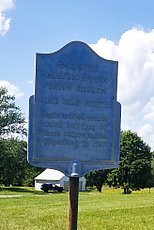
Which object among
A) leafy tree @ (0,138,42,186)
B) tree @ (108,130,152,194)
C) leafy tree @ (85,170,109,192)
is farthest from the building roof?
leafy tree @ (0,138,42,186)

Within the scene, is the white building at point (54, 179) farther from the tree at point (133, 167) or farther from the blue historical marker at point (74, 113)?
the blue historical marker at point (74, 113)

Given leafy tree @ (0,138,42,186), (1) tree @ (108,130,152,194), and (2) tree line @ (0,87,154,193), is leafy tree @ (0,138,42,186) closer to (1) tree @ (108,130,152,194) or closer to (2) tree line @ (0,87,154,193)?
(2) tree line @ (0,87,154,193)

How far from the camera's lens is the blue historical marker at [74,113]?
22.7ft

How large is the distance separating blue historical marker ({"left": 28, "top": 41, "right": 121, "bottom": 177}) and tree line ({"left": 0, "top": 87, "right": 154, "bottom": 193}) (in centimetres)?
4114

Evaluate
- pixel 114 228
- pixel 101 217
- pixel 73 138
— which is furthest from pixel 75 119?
pixel 101 217

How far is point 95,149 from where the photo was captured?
7.10m

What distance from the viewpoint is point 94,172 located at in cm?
6538

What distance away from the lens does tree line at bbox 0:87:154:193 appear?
48.5 meters

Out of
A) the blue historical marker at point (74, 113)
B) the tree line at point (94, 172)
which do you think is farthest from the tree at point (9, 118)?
the blue historical marker at point (74, 113)

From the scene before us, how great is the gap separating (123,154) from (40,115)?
5554cm

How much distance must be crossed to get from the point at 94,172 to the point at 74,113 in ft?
194

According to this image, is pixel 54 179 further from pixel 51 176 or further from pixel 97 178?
pixel 97 178

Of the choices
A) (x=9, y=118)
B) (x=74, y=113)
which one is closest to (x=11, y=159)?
(x=9, y=118)

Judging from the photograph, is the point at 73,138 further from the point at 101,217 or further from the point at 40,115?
the point at 101,217
